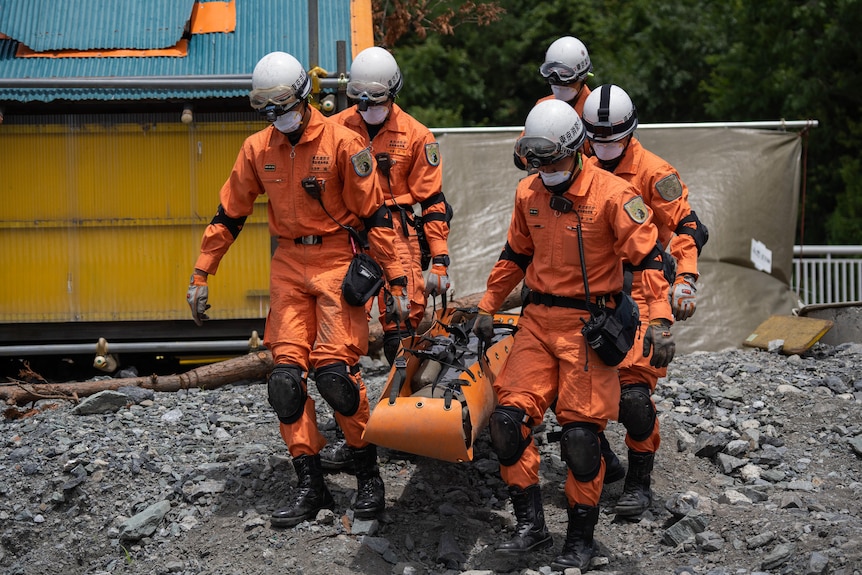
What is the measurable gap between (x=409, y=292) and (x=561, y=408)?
184 cm

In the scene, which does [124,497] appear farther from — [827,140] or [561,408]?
[827,140]

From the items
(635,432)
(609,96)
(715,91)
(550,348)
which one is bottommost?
(635,432)

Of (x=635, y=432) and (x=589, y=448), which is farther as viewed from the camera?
(x=635, y=432)

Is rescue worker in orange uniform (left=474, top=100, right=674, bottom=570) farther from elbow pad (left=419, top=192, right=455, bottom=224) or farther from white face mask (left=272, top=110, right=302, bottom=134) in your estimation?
elbow pad (left=419, top=192, right=455, bottom=224)

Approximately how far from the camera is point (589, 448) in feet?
19.1

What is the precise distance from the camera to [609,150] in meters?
6.79

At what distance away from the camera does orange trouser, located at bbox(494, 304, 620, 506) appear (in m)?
5.86

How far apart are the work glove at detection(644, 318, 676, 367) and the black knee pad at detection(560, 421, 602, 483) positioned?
47cm

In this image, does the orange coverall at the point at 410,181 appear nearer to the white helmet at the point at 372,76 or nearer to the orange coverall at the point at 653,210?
the white helmet at the point at 372,76

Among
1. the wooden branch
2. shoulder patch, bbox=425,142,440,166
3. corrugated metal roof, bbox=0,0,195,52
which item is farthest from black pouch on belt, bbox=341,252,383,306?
corrugated metal roof, bbox=0,0,195,52

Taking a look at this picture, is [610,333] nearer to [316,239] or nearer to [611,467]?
[611,467]

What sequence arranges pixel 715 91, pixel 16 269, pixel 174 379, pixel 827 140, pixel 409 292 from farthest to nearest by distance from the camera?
pixel 715 91, pixel 827 140, pixel 16 269, pixel 174 379, pixel 409 292

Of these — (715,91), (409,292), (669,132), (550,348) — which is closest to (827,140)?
(715,91)

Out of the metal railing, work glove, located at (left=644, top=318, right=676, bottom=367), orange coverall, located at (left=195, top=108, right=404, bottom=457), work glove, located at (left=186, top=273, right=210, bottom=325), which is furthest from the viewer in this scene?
the metal railing
